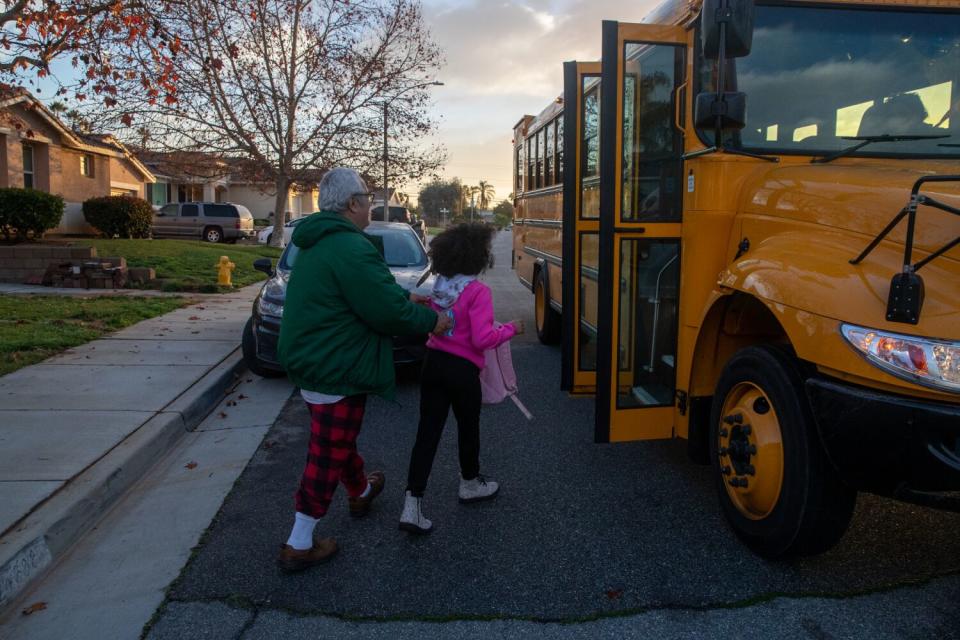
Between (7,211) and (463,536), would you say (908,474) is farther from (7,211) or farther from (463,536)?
(7,211)

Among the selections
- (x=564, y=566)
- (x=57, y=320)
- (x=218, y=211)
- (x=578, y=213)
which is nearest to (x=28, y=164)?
(x=218, y=211)

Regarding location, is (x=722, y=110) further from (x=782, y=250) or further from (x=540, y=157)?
(x=540, y=157)

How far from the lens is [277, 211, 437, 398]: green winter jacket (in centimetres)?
322

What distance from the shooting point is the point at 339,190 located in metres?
3.37

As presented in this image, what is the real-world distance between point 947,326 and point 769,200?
1.24 meters

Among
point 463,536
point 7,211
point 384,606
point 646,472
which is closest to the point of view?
point 384,606

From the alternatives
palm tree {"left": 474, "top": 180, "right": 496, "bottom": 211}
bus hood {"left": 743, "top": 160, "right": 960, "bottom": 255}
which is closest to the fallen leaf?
bus hood {"left": 743, "top": 160, "right": 960, "bottom": 255}

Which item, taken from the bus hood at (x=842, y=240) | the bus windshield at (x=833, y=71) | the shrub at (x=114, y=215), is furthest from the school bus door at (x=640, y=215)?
the shrub at (x=114, y=215)

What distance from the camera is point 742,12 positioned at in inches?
129

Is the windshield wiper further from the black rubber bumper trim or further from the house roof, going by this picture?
the house roof

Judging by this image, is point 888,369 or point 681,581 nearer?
point 888,369

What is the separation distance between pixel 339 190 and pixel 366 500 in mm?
1707

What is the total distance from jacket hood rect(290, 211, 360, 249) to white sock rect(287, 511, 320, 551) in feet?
4.13

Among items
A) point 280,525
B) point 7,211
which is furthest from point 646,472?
point 7,211
